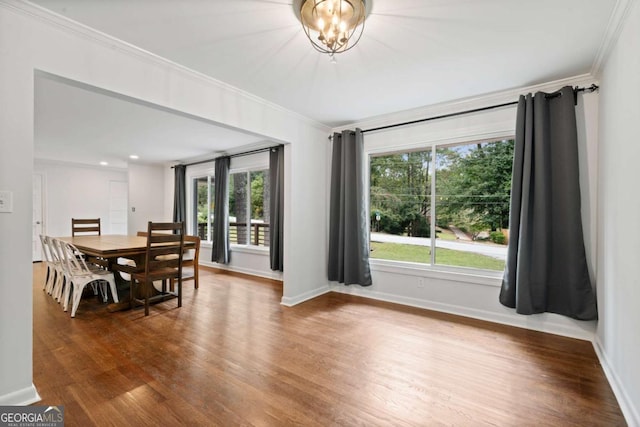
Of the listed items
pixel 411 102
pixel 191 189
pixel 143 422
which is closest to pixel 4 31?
pixel 143 422

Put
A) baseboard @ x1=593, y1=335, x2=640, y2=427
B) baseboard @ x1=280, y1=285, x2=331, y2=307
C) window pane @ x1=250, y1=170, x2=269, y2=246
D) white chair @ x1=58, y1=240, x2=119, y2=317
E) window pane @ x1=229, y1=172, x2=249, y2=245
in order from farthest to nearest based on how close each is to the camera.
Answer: window pane @ x1=229, y1=172, x2=249, y2=245 < window pane @ x1=250, y1=170, x2=269, y2=246 < baseboard @ x1=280, y1=285, x2=331, y2=307 < white chair @ x1=58, y1=240, x2=119, y2=317 < baseboard @ x1=593, y1=335, x2=640, y2=427

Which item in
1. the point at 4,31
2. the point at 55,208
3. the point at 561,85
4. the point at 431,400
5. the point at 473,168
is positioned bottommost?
the point at 431,400

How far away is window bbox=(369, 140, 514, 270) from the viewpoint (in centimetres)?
329

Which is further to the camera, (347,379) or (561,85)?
(561,85)

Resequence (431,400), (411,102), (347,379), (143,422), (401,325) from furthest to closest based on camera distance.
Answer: (411,102)
(401,325)
(347,379)
(431,400)
(143,422)

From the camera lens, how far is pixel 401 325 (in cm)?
311

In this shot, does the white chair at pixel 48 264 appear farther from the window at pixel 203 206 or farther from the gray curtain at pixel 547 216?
the gray curtain at pixel 547 216

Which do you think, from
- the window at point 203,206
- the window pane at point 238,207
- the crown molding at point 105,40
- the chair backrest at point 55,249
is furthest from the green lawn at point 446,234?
the window at point 203,206

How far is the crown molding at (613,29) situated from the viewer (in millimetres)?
1737

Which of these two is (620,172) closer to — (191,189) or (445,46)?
(445,46)

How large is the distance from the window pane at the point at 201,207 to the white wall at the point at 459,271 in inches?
156

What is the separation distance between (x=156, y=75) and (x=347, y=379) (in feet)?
9.24

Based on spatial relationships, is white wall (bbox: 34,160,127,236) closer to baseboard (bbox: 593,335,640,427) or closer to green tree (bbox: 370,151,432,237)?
green tree (bbox: 370,151,432,237)

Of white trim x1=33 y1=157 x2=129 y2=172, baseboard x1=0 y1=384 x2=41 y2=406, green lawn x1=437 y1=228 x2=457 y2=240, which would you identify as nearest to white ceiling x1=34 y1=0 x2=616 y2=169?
green lawn x1=437 y1=228 x2=457 y2=240
